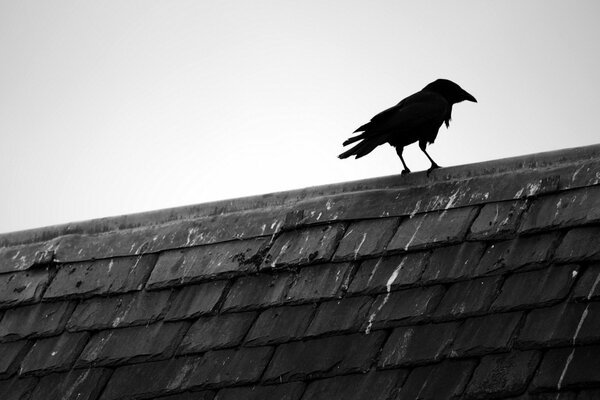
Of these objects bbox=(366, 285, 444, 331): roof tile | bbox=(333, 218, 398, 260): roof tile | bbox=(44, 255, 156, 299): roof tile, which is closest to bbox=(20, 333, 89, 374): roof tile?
bbox=(44, 255, 156, 299): roof tile

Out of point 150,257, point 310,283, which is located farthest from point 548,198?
point 150,257

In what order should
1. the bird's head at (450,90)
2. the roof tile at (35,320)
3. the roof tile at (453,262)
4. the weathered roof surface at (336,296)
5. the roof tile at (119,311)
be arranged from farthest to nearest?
the bird's head at (450,90) < the roof tile at (35,320) < the roof tile at (119,311) < the roof tile at (453,262) < the weathered roof surface at (336,296)

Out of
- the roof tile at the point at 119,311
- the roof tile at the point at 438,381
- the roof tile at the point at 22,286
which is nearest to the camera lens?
the roof tile at the point at 438,381

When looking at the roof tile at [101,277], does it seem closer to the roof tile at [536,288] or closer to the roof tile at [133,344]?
the roof tile at [133,344]

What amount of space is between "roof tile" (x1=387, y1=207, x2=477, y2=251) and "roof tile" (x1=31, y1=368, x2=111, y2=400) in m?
1.36

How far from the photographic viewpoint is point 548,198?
4020 mm

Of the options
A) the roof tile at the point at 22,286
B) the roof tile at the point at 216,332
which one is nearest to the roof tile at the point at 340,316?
the roof tile at the point at 216,332

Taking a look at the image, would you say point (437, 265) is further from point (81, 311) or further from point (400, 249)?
point (81, 311)

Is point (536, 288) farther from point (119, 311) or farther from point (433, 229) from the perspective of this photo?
point (119, 311)

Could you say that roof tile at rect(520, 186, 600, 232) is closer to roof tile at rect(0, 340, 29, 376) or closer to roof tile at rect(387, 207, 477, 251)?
roof tile at rect(387, 207, 477, 251)

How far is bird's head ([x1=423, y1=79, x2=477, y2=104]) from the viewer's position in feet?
24.2

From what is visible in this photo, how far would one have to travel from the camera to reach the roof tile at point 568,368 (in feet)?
10.2

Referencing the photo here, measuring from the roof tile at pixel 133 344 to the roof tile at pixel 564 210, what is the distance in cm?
154

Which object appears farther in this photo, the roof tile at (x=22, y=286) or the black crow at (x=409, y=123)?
the black crow at (x=409, y=123)
